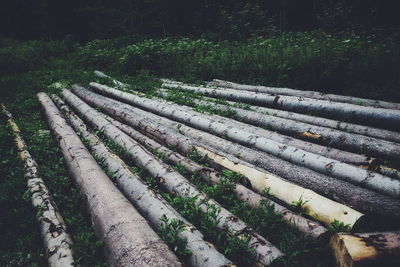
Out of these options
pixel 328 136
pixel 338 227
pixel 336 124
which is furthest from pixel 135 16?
pixel 338 227

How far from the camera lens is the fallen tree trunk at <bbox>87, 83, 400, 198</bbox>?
2682 millimetres

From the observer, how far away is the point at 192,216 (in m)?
2.58

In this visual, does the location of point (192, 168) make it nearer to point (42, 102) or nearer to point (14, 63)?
point (42, 102)

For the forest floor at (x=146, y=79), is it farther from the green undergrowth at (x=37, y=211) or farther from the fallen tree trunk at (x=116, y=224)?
the fallen tree trunk at (x=116, y=224)

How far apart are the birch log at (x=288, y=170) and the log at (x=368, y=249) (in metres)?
0.45

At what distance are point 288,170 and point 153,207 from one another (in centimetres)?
166

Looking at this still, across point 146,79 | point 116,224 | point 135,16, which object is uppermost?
point 135,16

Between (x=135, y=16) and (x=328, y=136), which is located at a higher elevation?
(x=135, y=16)

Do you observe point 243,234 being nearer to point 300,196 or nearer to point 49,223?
point 300,196

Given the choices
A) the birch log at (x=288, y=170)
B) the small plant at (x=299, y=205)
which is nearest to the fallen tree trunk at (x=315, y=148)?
the birch log at (x=288, y=170)

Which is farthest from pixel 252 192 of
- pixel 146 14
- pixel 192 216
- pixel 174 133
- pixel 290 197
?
pixel 146 14

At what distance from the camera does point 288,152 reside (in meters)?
3.49

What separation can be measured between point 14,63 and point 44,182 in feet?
36.5

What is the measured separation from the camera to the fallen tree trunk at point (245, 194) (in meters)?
2.27
